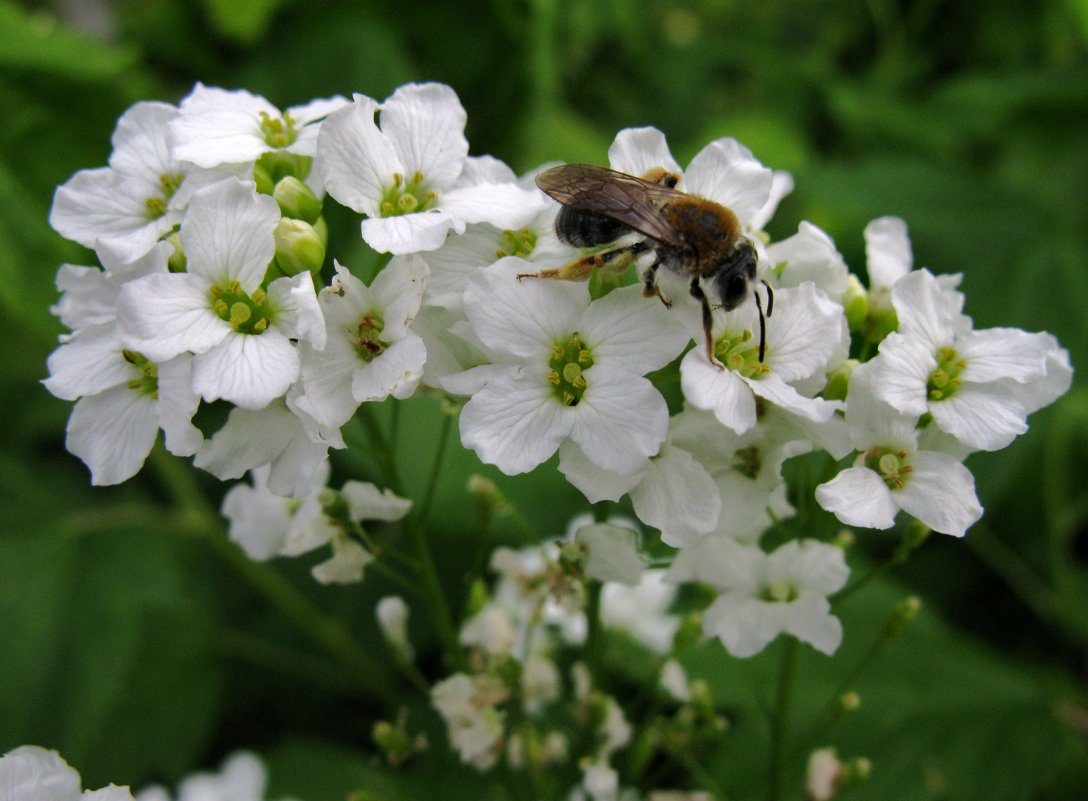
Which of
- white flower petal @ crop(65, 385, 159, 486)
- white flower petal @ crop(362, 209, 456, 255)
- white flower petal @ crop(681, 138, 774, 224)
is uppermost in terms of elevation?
white flower petal @ crop(681, 138, 774, 224)

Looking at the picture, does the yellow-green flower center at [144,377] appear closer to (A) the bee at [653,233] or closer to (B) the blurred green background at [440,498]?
(A) the bee at [653,233]

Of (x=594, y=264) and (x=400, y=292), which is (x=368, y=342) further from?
(x=594, y=264)

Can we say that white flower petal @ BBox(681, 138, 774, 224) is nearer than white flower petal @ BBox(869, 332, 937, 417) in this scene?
No

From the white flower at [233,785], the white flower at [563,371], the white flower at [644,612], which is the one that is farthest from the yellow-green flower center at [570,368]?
the white flower at [233,785]

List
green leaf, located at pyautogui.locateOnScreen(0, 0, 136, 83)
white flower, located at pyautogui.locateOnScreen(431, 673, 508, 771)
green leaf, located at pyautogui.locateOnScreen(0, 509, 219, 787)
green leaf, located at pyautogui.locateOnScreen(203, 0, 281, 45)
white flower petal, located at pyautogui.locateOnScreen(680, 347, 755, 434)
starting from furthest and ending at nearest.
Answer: green leaf, located at pyautogui.locateOnScreen(203, 0, 281, 45), green leaf, located at pyautogui.locateOnScreen(0, 0, 136, 83), green leaf, located at pyautogui.locateOnScreen(0, 509, 219, 787), white flower, located at pyautogui.locateOnScreen(431, 673, 508, 771), white flower petal, located at pyautogui.locateOnScreen(680, 347, 755, 434)

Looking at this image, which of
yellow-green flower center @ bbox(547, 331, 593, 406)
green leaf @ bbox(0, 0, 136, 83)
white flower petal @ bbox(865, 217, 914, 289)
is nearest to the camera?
yellow-green flower center @ bbox(547, 331, 593, 406)

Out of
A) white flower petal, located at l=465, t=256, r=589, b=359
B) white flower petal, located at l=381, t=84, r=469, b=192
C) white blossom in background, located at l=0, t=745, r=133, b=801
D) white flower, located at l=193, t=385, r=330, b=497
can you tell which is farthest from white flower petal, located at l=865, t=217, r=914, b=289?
white blossom in background, located at l=0, t=745, r=133, b=801

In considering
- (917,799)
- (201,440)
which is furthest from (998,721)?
(201,440)

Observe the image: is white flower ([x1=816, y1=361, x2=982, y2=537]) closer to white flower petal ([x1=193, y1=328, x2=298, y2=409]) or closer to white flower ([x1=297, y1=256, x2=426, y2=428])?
white flower ([x1=297, y1=256, x2=426, y2=428])
